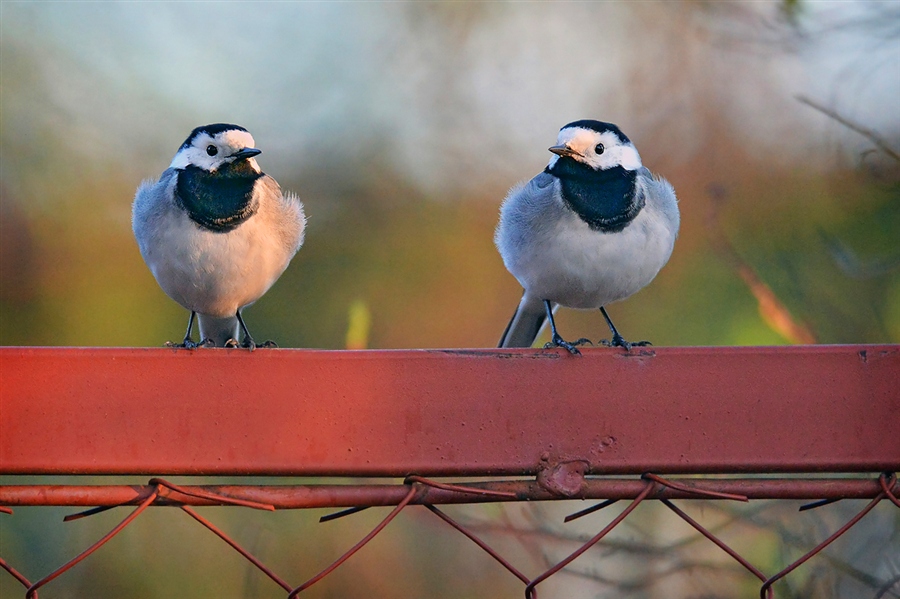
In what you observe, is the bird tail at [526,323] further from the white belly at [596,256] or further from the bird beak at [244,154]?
the bird beak at [244,154]

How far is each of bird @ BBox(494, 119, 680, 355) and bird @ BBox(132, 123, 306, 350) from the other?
2.10 ft

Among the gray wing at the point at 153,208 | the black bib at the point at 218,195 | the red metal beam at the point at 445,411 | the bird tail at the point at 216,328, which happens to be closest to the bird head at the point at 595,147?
the black bib at the point at 218,195

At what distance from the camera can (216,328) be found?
10.2 feet

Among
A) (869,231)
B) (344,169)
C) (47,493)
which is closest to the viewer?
(47,493)

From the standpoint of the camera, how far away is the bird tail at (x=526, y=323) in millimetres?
2791

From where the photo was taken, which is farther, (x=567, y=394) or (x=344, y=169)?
(x=344, y=169)

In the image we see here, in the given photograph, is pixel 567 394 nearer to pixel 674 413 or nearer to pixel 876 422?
pixel 674 413

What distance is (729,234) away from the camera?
3.70 m

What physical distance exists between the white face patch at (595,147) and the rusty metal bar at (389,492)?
1.44 meters

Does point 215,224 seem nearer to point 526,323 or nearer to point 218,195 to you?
point 218,195

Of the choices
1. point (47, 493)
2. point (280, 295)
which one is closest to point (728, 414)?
point (47, 493)

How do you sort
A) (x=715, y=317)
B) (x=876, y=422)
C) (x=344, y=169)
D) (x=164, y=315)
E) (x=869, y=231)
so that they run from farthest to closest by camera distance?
(x=344, y=169), (x=164, y=315), (x=715, y=317), (x=869, y=231), (x=876, y=422)

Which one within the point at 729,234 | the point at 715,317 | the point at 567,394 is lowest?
the point at 567,394

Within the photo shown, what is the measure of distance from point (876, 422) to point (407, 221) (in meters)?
3.07
